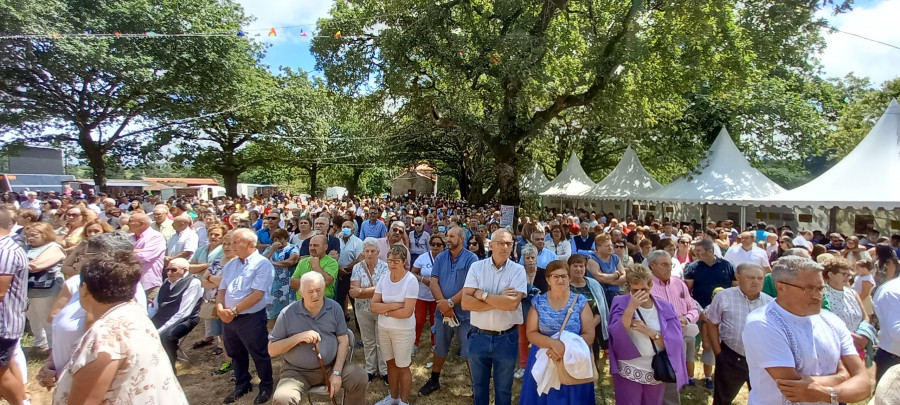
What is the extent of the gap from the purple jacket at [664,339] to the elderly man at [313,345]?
6.16 feet

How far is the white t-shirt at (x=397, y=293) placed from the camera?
12.4 feet

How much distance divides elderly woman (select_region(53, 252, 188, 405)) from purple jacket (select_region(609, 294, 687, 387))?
2.61 meters

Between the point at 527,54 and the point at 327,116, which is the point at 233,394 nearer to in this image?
the point at 527,54

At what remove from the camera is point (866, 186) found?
916 cm

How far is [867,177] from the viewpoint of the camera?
30.7 feet

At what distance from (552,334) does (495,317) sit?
583 millimetres

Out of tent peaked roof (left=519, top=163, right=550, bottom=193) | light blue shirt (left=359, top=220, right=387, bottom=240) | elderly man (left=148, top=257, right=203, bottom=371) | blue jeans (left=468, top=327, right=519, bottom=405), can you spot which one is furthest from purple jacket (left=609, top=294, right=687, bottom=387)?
tent peaked roof (left=519, top=163, right=550, bottom=193)

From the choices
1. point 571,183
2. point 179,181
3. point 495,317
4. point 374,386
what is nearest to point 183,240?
point 374,386

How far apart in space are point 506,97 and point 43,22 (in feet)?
54.7

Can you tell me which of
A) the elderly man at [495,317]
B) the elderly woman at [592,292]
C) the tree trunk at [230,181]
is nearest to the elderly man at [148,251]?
the elderly man at [495,317]

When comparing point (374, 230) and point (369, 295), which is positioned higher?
point (374, 230)

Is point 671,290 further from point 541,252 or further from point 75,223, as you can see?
point 75,223

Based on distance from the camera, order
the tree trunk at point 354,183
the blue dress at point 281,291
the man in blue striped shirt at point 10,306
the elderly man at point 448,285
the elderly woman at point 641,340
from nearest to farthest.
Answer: the elderly woman at point 641,340 → the man in blue striped shirt at point 10,306 → the elderly man at point 448,285 → the blue dress at point 281,291 → the tree trunk at point 354,183

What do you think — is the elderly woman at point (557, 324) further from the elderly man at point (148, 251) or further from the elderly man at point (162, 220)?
the elderly man at point (162, 220)
